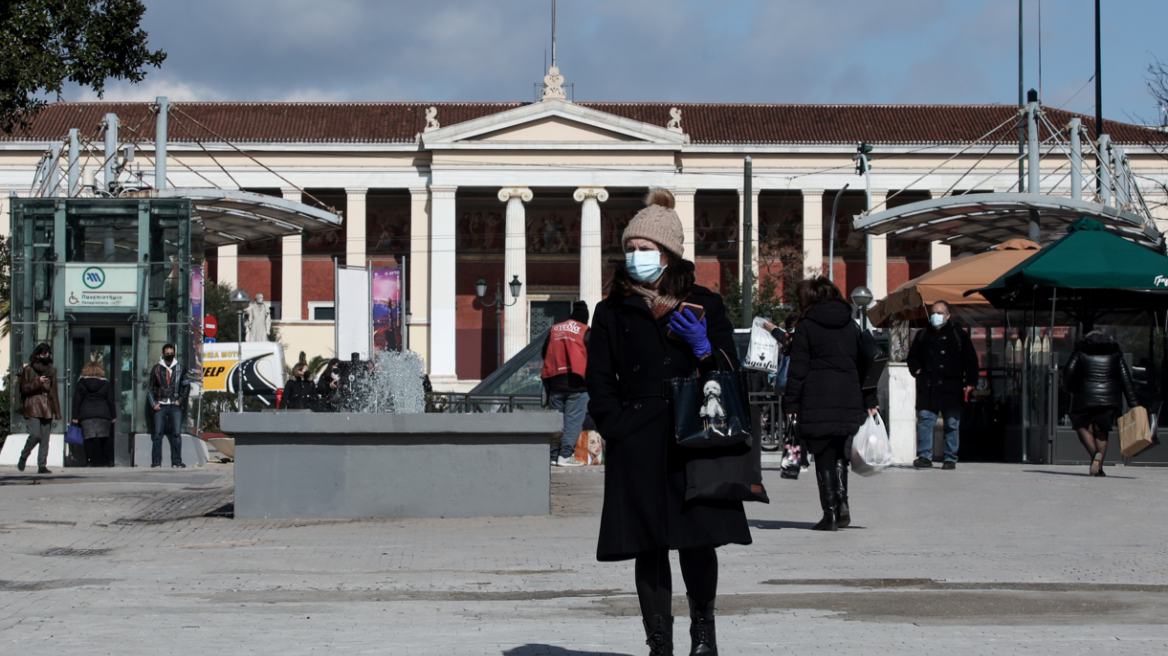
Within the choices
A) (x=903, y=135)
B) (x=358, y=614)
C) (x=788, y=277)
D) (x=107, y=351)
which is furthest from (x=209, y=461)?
(x=903, y=135)

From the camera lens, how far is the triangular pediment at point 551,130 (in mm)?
59312

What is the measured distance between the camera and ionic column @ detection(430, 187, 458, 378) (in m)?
59.5

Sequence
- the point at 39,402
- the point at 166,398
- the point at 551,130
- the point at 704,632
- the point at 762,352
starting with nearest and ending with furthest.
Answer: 1. the point at 704,632
2. the point at 762,352
3. the point at 39,402
4. the point at 166,398
5. the point at 551,130

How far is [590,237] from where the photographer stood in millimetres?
60656

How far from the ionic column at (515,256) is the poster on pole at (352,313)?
45.7m

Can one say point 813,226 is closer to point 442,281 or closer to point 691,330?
point 442,281

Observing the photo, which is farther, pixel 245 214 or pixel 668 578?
pixel 245 214

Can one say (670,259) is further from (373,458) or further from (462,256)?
(462,256)

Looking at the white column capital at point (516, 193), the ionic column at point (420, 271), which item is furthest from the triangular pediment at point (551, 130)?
the ionic column at point (420, 271)

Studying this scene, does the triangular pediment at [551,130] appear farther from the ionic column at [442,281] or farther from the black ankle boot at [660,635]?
the black ankle boot at [660,635]

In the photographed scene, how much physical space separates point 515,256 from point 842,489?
5152cm

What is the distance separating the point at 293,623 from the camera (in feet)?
20.4

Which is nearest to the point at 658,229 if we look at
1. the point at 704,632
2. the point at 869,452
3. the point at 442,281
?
the point at 704,632

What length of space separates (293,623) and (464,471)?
4.64 m
